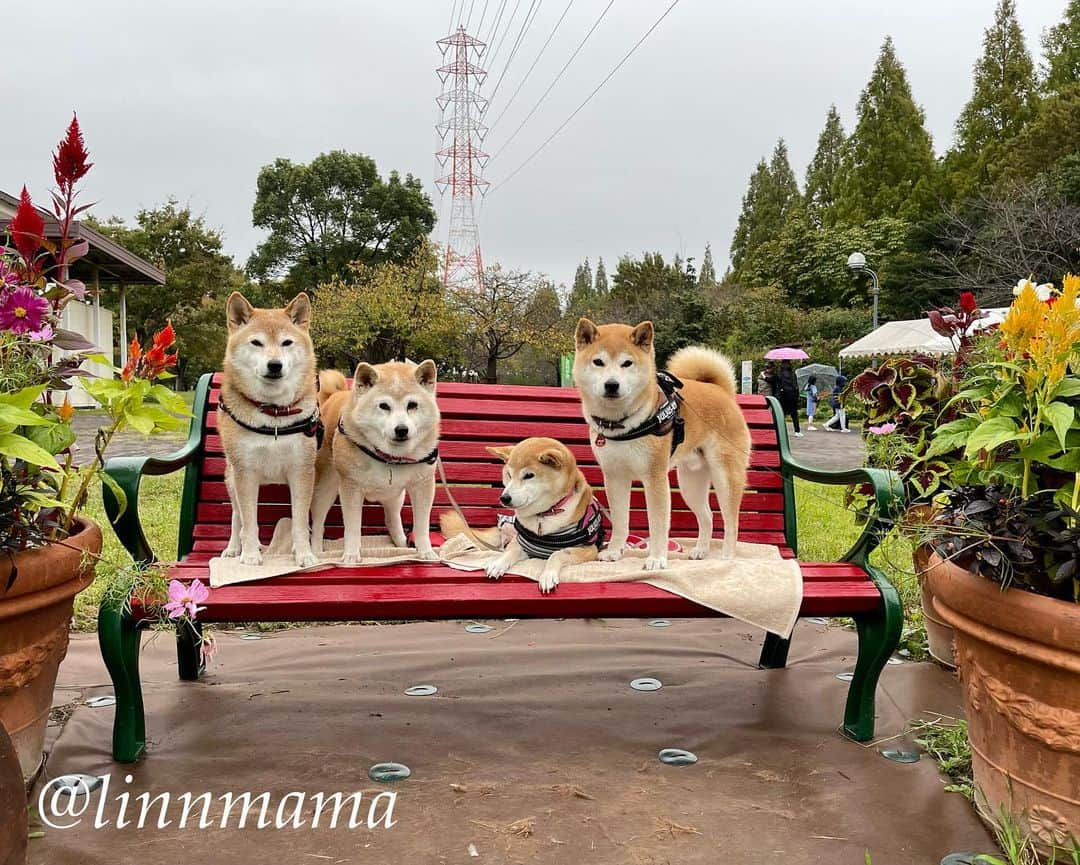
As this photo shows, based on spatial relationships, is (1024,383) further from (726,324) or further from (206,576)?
(726,324)

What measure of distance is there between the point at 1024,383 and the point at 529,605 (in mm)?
1337

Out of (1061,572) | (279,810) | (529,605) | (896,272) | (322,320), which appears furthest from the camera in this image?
(896,272)

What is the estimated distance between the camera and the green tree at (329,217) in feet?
106

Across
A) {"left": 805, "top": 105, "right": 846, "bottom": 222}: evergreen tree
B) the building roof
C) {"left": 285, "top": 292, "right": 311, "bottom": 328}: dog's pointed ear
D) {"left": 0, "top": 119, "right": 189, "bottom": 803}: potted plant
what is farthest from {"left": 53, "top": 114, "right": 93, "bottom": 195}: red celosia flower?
{"left": 805, "top": 105, "right": 846, "bottom": 222}: evergreen tree

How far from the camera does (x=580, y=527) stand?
2598mm

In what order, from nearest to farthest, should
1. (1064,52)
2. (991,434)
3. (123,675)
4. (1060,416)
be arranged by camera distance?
(1060,416), (991,434), (123,675), (1064,52)

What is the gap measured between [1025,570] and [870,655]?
680 mm

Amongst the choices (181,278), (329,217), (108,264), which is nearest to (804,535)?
(108,264)

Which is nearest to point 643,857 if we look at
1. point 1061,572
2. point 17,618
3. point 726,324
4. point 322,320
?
point 1061,572

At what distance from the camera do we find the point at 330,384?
3.11 meters

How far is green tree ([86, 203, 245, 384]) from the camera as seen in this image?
23234 millimetres

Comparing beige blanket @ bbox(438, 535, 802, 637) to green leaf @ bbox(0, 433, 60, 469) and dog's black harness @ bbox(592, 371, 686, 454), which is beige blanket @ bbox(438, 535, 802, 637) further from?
green leaf @ bbox(0, 433, 60, 469)

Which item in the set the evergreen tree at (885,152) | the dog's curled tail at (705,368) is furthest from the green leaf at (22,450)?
the evergreen tree at (885,152)

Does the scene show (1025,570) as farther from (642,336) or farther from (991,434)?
(642,336)
